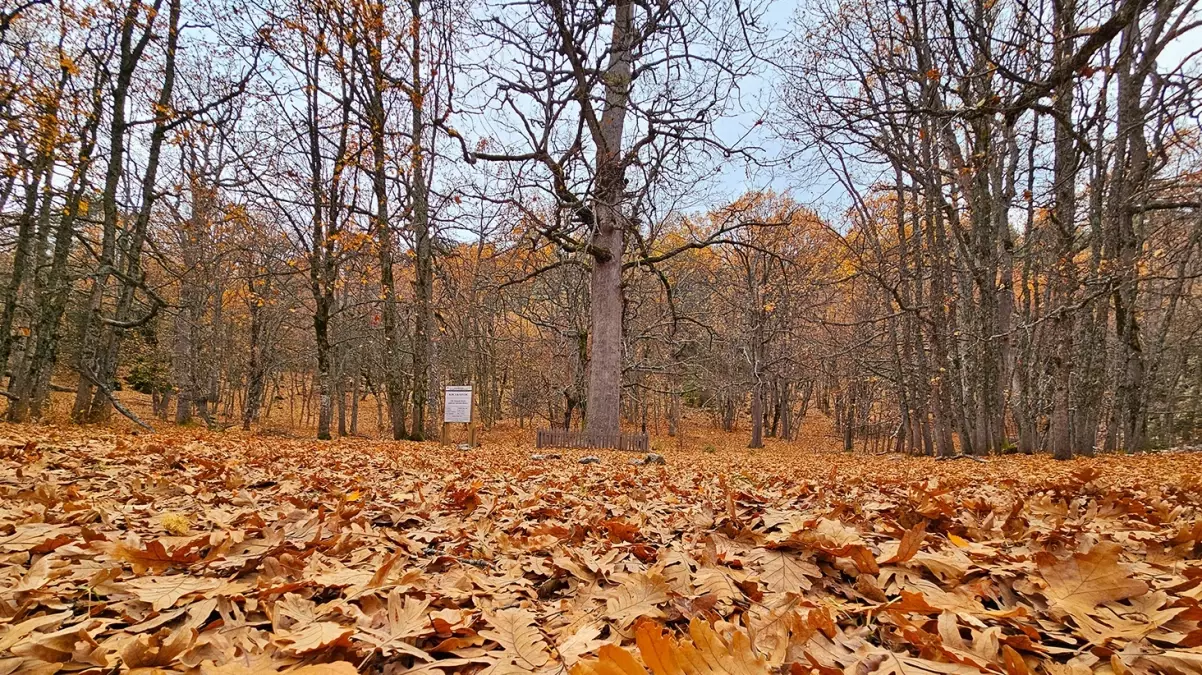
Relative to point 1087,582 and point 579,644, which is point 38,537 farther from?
point 1087,582

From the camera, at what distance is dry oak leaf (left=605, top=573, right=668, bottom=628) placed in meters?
1.26

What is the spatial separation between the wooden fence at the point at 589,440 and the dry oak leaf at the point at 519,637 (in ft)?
32.1

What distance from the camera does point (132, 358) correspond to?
71.5ft

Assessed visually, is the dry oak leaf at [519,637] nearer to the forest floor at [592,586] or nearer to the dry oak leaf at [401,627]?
the forest floor at [592,586]

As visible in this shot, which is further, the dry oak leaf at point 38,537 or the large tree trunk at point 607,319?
the large tree trunk at point 607,319

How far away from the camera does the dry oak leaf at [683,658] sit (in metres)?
0.83

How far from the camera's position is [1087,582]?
1.24 metres

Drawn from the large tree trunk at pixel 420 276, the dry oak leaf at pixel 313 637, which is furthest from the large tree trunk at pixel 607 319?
the dry oak leaf at pixel 313 637

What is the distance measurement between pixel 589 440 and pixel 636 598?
32.1 feet

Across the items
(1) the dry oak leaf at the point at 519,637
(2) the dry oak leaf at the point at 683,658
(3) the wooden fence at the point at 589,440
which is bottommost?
(3) the wooden fence at the point at 589,440

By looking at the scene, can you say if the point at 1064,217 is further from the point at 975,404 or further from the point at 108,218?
the point at 108,218

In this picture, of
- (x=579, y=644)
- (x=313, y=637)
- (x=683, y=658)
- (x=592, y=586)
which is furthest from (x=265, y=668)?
(x=592, y=586)

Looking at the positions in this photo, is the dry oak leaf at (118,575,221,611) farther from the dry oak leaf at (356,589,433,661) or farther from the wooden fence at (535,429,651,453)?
the wooden fence at (535,429,651,453)

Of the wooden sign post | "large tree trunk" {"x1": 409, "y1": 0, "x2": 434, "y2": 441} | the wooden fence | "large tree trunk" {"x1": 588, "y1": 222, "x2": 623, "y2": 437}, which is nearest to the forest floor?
the wooden sign post
